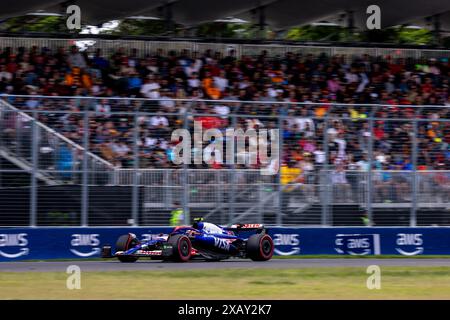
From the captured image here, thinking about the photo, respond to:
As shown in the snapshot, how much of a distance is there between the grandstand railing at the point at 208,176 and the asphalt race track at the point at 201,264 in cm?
130

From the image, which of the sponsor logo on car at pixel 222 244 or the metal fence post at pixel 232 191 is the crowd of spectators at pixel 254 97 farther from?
the sponsor logo on car at pixel 222 244

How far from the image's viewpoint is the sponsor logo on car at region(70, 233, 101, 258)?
18.3m

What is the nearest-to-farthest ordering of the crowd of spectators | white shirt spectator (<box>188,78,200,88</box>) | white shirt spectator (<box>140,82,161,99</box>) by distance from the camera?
the crowd of spectators
white shirt spectator (<box>140,82,161,99</box>)
white shirt spectator (<box>188,78,200,88</box>)

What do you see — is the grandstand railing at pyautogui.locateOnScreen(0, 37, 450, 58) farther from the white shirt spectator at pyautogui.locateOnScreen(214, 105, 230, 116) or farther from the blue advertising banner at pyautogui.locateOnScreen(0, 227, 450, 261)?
the blue advertising banner at pyautogui.locateOnScreen(0, 227, 450, 261)

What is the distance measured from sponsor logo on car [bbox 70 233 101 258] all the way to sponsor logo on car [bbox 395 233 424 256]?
687 centimetres

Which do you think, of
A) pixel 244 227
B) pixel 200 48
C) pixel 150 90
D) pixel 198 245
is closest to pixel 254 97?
pixel 200 48

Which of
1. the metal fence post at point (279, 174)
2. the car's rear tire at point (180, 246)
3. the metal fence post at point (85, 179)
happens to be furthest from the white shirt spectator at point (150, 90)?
the car's rear tire at point (180, 246)

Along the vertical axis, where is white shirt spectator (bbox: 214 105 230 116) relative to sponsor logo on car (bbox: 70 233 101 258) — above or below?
above

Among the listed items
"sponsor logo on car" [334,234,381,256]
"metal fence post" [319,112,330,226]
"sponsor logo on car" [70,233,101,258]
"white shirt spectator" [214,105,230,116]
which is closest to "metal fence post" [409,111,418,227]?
"sponsor logo on car" [334,234,381,256]

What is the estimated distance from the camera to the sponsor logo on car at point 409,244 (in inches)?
812

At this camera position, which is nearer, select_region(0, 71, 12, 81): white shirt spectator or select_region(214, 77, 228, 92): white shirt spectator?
select_region(0, 71, 12, 81): white shirt spectator

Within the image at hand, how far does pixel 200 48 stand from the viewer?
1022 inches
